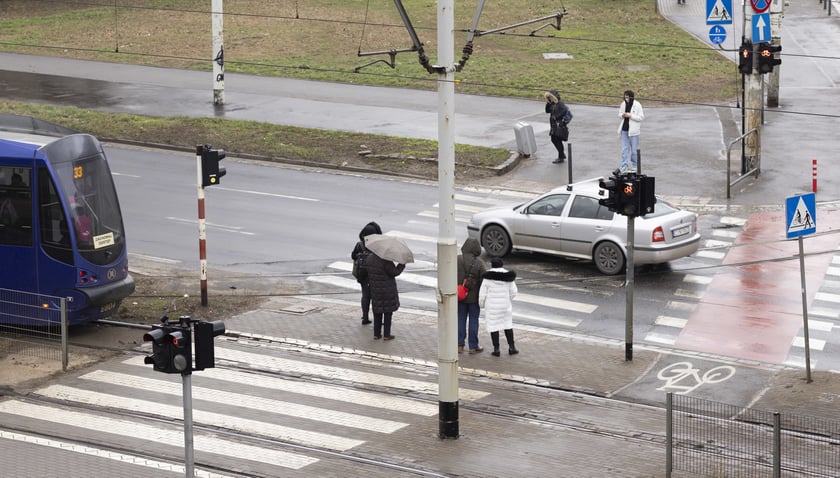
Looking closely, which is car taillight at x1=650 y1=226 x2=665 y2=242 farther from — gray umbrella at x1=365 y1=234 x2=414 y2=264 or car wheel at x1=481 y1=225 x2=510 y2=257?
gray umbrella at x1=365 y1=234 x2=414 y2=264

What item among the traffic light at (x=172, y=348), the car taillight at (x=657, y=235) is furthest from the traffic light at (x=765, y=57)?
the traffic light at (x=172, y=348)

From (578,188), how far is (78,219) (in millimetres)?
9051

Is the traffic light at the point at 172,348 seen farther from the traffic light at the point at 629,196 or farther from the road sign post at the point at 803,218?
the road sign post at the point at 803,218

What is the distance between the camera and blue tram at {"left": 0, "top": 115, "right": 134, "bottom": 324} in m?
19.4

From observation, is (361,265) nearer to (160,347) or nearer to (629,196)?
(629,196)

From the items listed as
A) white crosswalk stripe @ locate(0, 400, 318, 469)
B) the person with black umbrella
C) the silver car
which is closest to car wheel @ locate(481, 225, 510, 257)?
the silver car

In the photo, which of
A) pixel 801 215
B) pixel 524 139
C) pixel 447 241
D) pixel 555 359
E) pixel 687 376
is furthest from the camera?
pixel 524 139

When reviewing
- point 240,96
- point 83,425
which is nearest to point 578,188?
point 83,425

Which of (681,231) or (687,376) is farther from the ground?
(681,231)

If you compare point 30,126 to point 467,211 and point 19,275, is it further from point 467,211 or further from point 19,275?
point 467,211

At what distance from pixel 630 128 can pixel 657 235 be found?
24.6 ft

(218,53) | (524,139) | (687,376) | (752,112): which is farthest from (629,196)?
(218,53)

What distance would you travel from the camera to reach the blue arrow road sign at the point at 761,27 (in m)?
29.3

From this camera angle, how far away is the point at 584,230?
23.1 metres
